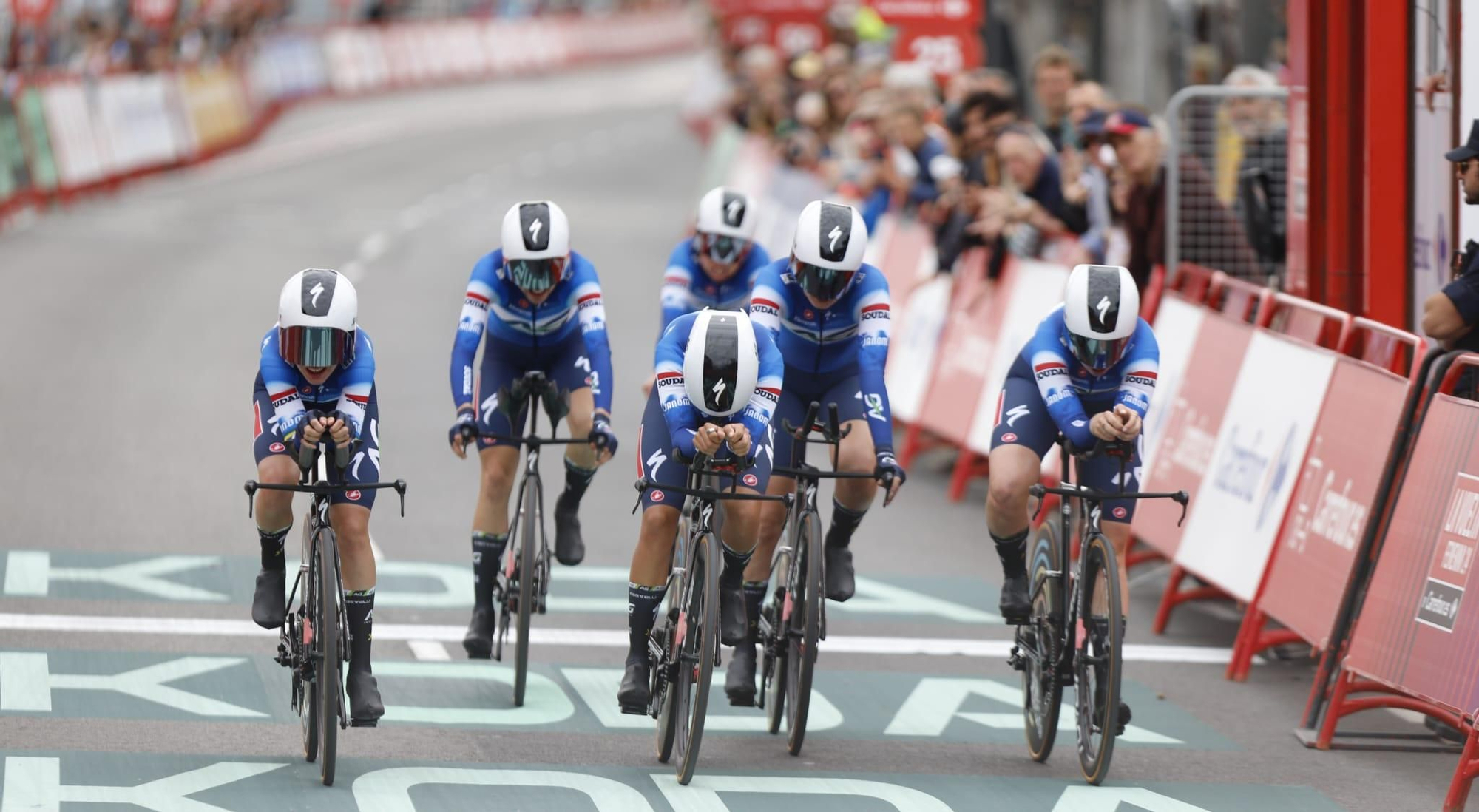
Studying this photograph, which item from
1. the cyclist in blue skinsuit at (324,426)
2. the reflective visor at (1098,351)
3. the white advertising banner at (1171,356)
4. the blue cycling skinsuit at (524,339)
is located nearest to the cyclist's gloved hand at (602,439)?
the blue cycling skinsuit at (524,339)

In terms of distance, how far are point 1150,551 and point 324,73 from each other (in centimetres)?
4267

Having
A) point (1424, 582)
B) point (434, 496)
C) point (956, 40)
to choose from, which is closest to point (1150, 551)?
point (1424, 582)

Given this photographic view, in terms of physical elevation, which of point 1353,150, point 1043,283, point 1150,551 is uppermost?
point 1353,150

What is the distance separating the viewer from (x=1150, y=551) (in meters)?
12.0

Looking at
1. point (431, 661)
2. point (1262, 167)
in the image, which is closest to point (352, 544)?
point (431, 661)

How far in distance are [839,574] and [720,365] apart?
1.74 m

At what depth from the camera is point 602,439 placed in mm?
9234

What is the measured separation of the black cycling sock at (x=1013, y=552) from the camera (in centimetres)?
913

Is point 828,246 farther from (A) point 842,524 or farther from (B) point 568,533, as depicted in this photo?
(B) point 568,533

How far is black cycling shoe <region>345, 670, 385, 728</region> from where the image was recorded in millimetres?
8016

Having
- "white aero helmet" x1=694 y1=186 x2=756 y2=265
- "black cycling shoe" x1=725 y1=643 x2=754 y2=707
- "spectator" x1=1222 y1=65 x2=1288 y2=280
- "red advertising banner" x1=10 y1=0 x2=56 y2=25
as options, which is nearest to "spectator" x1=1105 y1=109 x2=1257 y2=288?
"spectator" x1=1222 y1=65 x2=1288 y2=280

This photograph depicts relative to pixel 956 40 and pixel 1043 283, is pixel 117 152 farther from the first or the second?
pixel 1043 283

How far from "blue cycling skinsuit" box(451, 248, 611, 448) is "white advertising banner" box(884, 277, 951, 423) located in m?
5.37

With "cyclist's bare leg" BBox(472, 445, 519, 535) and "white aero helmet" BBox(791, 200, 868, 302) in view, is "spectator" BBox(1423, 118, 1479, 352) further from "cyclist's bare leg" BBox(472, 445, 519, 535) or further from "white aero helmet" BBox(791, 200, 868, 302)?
"cyclist's bare leg" BBox(472, 445, 519, 535)
